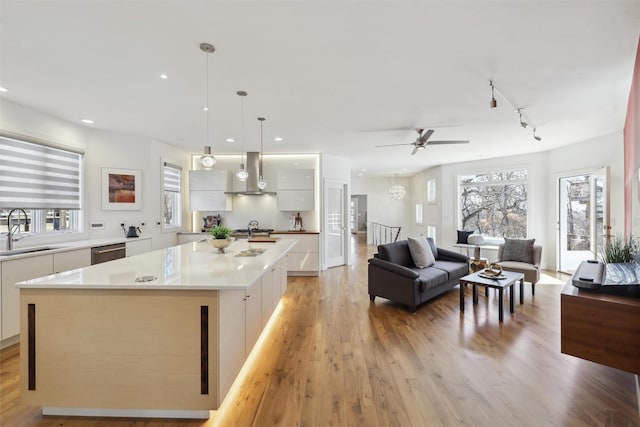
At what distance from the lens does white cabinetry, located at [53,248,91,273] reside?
3240 mm

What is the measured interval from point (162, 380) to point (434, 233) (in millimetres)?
8455

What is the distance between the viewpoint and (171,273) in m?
2.06

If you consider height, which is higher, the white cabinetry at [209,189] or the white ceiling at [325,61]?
the white ceiling at [325,61]

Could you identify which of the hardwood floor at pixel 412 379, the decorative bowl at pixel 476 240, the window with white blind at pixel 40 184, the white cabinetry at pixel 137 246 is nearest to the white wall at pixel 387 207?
the decorative bowl at pixel 476 240

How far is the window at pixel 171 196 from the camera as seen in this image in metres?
5.55

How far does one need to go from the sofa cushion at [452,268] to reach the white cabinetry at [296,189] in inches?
111

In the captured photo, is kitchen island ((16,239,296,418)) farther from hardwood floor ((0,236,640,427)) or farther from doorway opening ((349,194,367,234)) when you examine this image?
doorway opening ((349,194,367,234))

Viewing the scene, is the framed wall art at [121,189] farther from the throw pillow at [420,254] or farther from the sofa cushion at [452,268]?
the sofa cushion at [452,268]

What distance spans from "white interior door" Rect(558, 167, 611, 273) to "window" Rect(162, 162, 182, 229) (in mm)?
7806

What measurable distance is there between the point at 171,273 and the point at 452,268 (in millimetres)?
4132

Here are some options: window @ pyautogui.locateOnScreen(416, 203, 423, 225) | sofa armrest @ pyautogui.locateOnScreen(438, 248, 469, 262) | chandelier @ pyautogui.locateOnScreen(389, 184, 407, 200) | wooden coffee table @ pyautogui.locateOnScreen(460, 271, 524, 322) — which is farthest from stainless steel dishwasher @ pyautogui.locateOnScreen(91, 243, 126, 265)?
window @ pyautogui.locateOnScreen(416, 203, 423, 225)

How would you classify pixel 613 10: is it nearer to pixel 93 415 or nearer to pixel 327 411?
pixel 327 411

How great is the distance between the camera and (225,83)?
9.57 ft

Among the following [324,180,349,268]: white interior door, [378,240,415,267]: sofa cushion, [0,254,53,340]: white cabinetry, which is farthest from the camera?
[324,180,349,268]: white interior door
